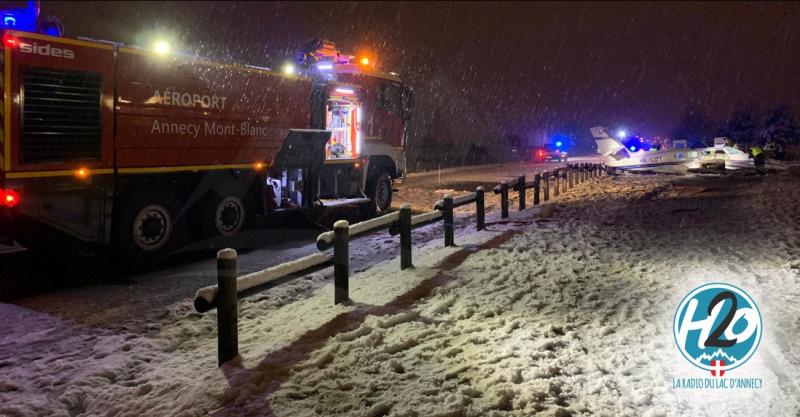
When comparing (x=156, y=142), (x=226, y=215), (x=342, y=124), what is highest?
(x=342, y=124)

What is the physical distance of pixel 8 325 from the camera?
240 inches

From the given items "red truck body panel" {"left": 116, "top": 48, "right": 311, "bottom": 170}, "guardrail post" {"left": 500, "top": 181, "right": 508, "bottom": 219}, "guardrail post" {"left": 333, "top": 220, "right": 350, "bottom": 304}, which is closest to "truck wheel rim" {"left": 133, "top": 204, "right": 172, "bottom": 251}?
"red truck body panel" {"left": 116, "top": 48, "right": 311, "bottom": 170}

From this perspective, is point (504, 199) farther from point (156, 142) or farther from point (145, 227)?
point (145, 227)

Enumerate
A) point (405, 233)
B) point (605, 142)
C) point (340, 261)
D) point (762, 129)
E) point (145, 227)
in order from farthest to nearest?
1. point (762, 129)
2. point (605, 142)
3. point (145, 227)
4. point (405, 233)
5. point (340, 261)

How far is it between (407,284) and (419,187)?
17.0 meters

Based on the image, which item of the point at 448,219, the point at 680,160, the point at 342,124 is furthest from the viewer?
the point at 680,160

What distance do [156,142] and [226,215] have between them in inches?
79.6

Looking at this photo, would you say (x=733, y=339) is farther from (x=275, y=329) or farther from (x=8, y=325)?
(x=8, y=325)

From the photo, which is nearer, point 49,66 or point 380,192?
point 49,66

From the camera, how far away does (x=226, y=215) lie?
35.9 ft

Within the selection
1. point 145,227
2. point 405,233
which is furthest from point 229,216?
point 405,233

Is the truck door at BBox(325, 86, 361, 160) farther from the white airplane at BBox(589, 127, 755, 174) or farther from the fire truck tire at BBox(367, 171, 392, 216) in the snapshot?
the white airplane at BBox(589, 127, 755, 174)

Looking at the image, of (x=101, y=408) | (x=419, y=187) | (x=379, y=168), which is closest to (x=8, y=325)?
(x=101, y=408)

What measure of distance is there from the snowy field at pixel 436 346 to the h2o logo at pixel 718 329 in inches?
4.7
